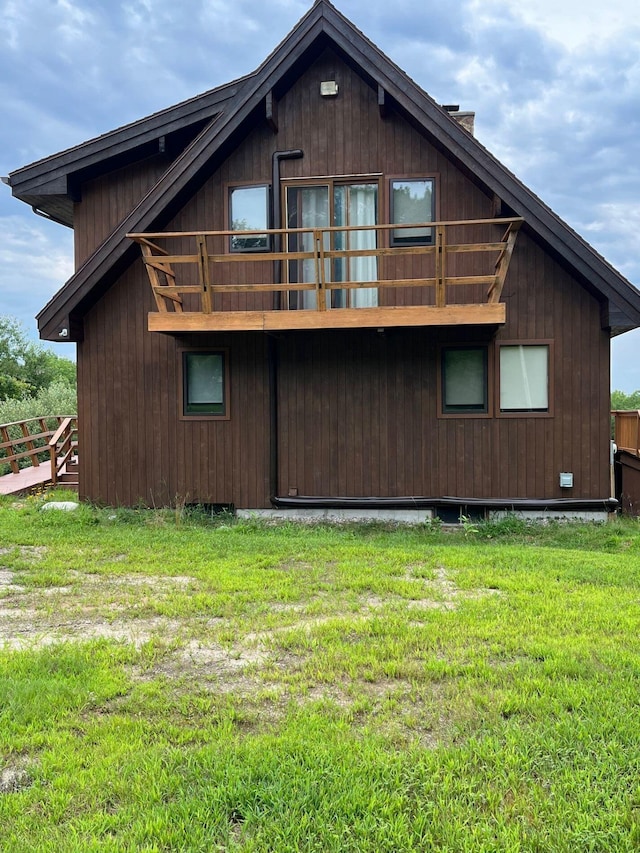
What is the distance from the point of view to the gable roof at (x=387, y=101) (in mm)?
9336

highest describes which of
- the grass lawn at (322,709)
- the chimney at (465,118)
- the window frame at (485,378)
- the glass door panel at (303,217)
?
the chimney at (465,118)

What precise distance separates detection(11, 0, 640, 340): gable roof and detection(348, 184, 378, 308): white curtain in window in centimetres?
133

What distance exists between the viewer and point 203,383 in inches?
431

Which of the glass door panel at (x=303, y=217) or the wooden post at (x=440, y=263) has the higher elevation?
the glass door panel at (x=303, y=217)

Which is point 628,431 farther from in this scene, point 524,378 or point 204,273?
point 204,273

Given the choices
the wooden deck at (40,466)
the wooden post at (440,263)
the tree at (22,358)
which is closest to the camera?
the wooden post at (440,263)

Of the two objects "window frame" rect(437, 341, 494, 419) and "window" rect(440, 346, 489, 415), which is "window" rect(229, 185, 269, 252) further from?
"window" rect(440, 346, 489, 415)

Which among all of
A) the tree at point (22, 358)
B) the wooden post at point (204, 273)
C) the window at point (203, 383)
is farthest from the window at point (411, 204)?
the tree at point (22, 358)

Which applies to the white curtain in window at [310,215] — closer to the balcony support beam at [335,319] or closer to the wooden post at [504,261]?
the balcony support beam at [335,319]

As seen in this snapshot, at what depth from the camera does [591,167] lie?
2984 cm

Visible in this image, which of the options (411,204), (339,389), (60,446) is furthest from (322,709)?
(60,446)

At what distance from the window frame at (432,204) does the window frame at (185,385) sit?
11.0 feet

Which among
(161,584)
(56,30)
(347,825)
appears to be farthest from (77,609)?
(56,30)

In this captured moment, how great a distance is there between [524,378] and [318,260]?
386 cm
